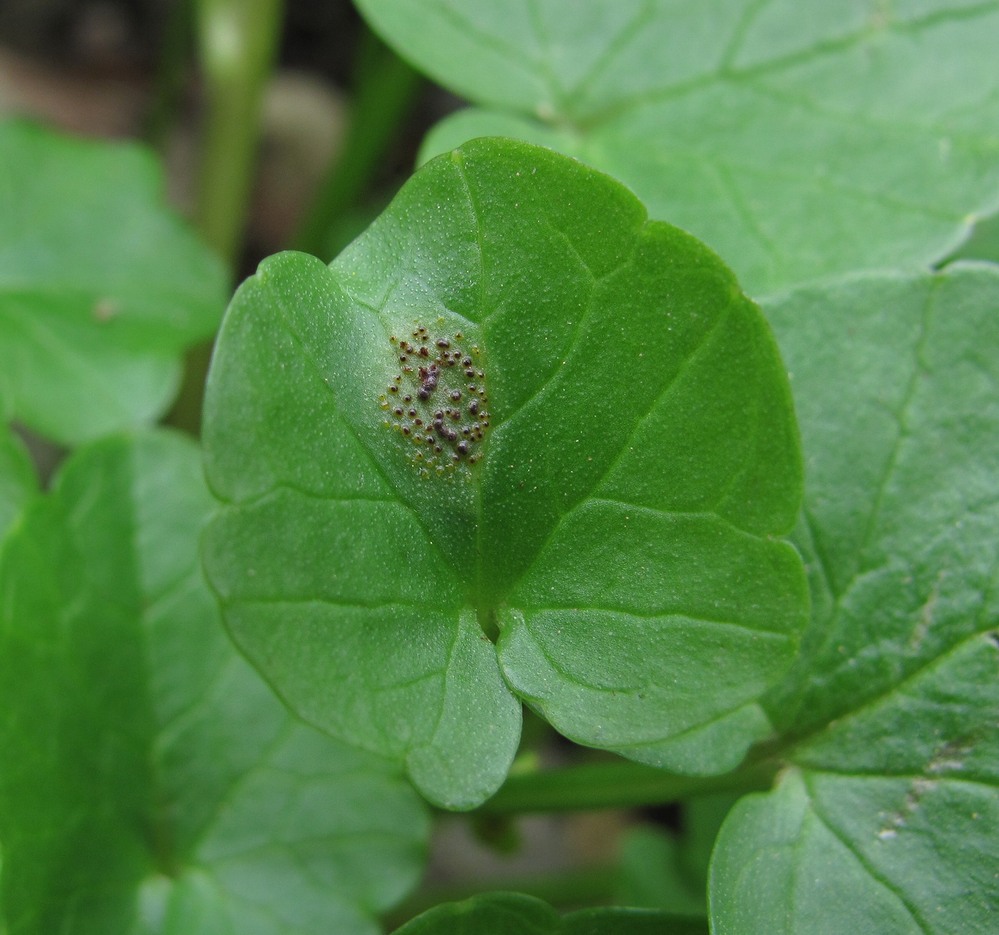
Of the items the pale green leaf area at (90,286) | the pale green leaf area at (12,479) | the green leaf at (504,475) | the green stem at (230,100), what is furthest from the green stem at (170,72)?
the green leaf at (504,475)

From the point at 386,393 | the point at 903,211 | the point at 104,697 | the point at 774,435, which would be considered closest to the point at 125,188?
the point at 104,697

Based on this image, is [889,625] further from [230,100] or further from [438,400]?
[230,100]

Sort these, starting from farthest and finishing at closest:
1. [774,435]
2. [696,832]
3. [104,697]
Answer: [696,832], [104,697], [774,435]

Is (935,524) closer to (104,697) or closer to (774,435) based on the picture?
(774,435)

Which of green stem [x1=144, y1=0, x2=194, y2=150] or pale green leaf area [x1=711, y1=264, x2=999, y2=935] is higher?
pale green leaf area [x1=711, y1=264, x2=999, y2=935]

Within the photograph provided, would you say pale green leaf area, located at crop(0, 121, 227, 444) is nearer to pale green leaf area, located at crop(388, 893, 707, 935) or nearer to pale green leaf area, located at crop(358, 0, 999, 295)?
pale green leaf area, located at crop(358, 0, 999, 295)

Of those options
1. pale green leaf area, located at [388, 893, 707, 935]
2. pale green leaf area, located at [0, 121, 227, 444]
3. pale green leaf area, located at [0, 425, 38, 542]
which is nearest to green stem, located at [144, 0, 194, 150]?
pale green leaf area, located at [0, 121, 227, 444]
